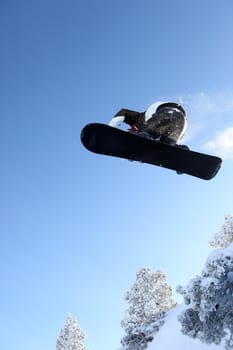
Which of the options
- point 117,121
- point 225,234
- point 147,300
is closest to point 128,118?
point 117,121

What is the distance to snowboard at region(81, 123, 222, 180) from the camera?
6.67m

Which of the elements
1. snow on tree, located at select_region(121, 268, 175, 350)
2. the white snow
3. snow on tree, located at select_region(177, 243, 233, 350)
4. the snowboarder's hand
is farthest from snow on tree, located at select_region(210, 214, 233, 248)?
the snowboarder's hand

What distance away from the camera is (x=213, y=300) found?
1329 centimetres

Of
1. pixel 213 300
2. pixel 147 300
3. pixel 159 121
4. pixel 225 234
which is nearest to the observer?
pixel 159 121

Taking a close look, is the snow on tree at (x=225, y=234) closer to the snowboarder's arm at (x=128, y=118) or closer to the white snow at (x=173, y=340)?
the white snow at (x=173, y=340)

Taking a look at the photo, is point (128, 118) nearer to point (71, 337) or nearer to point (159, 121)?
point (159, 121)

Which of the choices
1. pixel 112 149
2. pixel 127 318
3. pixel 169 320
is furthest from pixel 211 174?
pixel 127 318

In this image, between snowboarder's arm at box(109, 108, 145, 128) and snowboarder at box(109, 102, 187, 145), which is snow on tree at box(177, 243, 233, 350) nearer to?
snowboarder at box(109, 102, 187, 145)

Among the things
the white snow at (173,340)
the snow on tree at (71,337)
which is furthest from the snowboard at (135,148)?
the snow on tree at (71,337)

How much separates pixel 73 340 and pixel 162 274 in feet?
38.2

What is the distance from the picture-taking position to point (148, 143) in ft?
22.1

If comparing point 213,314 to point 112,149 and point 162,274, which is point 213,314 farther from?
point 162,274

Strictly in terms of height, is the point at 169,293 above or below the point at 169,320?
above

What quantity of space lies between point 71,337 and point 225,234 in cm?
1832
